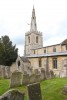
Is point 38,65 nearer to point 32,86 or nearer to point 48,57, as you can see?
point 48,57

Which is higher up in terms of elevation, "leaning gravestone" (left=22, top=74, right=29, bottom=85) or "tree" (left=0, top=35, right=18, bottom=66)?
"tree" (left=0, top=35, right=18, bottom=66)

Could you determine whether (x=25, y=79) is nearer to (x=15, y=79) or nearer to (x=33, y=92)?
(x=15, y=79)

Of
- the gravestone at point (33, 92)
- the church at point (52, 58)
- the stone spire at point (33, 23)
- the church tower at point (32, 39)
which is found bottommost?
the gravestone at point (33, 92)

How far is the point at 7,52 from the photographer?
45.6 metres

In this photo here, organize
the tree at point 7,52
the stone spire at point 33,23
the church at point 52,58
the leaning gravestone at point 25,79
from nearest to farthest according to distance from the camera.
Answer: the leaning gravestone at point 25,79 < the church at point 52,58 < the tree at point 7,52 < the stone spire at point 33,23

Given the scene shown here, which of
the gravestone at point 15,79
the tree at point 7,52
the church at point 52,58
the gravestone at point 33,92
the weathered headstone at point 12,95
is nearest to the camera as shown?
the weathered headstone at point 12,95

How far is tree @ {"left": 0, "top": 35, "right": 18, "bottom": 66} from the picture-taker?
4503cm

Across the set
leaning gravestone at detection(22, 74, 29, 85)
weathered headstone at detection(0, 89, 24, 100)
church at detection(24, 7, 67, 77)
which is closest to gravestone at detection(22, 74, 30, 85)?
leaning gravestone at detection(22, 74, 29, 85)

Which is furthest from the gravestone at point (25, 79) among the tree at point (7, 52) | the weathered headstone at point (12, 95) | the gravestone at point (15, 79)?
the tree at point (7, 52)

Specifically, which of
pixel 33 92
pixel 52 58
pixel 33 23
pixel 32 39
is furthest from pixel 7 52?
pixel 33 92

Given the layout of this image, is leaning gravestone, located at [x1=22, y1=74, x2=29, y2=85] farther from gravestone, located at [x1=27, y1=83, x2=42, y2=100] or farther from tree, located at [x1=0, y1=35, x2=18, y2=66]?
tree, located at [x1=0, y1=35, x2=18, y2=66]

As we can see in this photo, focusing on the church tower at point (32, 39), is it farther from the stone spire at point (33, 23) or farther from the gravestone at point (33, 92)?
the gravestone at point (33, 92)

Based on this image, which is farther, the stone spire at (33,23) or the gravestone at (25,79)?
the stone spire at (33,23)

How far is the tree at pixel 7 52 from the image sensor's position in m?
45.0
